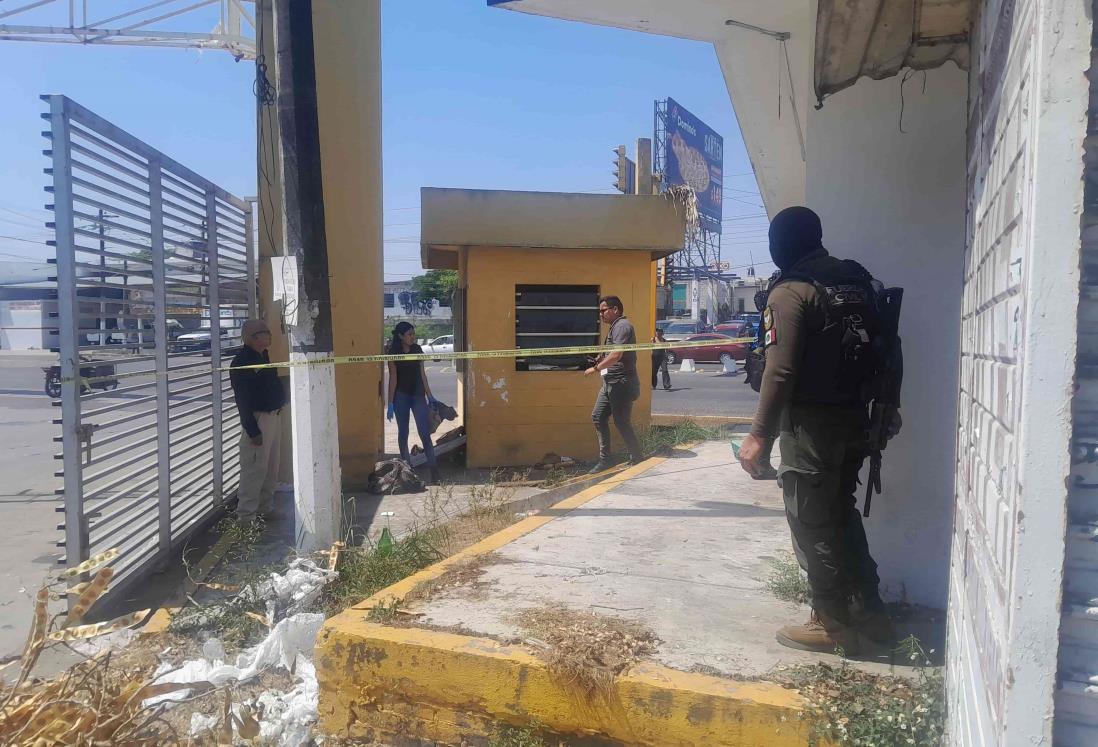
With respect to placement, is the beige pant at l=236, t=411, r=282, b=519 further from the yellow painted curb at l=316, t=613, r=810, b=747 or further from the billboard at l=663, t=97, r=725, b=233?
the billboard at l=663, t=97, r=725, b=233

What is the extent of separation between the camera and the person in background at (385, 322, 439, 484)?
8.49 meters

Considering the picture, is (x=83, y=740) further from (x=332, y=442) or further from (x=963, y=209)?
(x=963, y=209)

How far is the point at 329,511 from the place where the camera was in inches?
188

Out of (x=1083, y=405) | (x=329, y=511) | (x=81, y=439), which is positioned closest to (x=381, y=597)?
(x=329, y=511)

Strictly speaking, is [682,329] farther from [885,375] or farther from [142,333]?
[885,375]

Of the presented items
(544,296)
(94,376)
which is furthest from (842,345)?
(544,296)

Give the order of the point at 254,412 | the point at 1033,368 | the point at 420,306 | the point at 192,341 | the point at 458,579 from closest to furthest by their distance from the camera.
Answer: the point at 1033,368
the point at 458,579
the point at 192,341
the point at 254,412
the point at 420,306

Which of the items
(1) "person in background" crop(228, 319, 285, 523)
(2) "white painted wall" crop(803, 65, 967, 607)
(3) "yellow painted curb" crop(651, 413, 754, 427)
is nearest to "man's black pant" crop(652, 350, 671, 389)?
(3) "yellow painted curb" crop(651, 413, 754, 427)

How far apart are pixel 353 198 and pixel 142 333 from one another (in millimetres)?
3171

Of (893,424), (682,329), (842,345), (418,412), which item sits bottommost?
(418,412)

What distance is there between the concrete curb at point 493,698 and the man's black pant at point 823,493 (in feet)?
1.59

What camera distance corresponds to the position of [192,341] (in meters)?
6.41

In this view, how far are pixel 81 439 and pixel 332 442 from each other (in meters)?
1.37

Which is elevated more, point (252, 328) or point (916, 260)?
point (916, 260)
